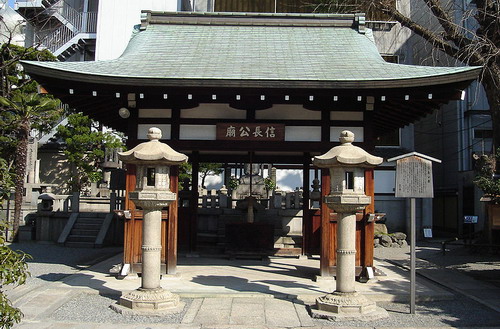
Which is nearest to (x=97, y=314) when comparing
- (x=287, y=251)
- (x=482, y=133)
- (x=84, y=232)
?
(x=287, y=251)

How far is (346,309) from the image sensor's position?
6.63 meters

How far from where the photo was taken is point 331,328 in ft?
20.3

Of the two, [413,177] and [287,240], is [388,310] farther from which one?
[287,240]

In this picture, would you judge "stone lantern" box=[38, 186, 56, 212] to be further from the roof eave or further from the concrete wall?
the roof eave

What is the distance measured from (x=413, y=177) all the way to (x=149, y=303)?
4.69 m

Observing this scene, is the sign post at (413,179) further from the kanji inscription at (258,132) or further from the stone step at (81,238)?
the stone step at (81,238)

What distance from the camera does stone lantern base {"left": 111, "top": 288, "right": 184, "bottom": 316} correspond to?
6730 millimetres

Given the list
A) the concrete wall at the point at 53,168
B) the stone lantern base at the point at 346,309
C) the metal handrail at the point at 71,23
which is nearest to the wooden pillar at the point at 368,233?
the stone lantern base at the point at 346,309

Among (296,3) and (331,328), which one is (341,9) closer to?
(296,3)

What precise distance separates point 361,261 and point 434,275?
252cm

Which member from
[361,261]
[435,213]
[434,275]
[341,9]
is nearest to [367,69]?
[361,261]

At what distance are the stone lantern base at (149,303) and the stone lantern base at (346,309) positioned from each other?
7.46ft

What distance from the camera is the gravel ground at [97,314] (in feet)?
21.1

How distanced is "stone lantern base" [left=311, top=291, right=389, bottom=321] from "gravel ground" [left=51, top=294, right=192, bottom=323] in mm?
2202
